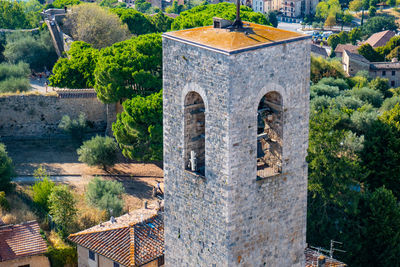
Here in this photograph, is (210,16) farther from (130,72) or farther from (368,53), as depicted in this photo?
(368,53)

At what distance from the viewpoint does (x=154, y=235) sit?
25234 millimetres

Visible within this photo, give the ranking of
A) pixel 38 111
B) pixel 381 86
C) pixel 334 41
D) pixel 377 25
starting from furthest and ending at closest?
pixel 377 25 → pixel 334 41 → pixel 381 86 → pixel 38 111

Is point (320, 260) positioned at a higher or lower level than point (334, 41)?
higher

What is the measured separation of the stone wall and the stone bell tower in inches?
868

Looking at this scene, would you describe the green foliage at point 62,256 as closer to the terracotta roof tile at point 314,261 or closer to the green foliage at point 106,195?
the green foliage at point 106,195

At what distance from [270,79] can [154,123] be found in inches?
703

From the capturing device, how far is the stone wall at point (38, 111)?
38.5 metres

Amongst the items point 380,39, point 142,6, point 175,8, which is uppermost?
A: point 142,6

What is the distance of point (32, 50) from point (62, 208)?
2552 centimetres

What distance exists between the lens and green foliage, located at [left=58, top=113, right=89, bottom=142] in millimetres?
37906

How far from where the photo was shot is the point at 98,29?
5012 centimetres

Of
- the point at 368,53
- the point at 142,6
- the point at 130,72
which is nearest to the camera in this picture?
the point at 130,72

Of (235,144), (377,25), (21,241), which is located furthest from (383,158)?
(377,25)

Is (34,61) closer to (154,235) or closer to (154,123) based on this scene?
(154,123)
